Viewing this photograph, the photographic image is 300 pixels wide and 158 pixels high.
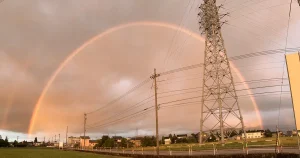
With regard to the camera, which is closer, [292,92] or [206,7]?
[292,92]

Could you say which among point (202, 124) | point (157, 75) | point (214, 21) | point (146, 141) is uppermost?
point (214, 21)

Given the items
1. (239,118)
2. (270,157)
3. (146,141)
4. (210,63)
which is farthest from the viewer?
(146,141)

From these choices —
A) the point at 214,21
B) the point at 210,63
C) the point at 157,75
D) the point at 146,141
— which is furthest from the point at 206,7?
the point at 146,141

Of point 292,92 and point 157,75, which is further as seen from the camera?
point 157,75

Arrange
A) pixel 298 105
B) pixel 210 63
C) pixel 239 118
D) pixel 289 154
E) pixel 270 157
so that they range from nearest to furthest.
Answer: pixel 298 105
pixel 289 154
pixel 270 157
pixel 239 118
pixel 210 63

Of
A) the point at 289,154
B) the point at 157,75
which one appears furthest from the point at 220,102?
the point at 289,154

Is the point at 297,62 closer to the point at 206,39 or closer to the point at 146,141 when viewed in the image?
the point at 206,39

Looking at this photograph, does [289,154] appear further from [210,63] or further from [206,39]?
[206,39]

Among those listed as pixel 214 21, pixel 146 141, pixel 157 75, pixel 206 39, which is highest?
pixel 214 21

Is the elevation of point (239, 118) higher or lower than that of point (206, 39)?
lower
